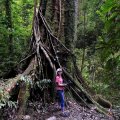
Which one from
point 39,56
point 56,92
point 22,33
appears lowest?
point 56,92

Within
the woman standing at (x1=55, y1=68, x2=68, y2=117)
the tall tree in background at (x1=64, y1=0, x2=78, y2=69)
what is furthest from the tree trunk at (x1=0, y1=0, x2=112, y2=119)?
the woman standing at (x1=55, y1=68, x2=68, y2=117)

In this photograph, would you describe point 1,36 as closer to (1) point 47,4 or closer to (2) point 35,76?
(1) point 47,4

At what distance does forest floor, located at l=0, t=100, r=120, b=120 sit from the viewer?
6129 mm

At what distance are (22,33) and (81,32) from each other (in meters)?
3.45

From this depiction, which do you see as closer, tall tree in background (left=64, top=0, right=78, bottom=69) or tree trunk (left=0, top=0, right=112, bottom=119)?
tree trunk (left=0, top=0, right=112, bottom=119)

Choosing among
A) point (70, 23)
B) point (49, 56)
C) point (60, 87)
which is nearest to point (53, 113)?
point (60, 87)

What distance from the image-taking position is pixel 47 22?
8.17 metres

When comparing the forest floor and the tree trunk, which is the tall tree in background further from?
the forest floor

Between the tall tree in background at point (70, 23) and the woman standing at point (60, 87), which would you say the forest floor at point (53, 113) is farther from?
the tall tree in background at point (70, 23)

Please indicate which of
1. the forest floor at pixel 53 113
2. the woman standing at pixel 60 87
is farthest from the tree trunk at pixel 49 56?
the woman standing at pixel 60 87

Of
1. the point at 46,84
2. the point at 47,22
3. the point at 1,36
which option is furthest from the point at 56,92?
the point at 1,36

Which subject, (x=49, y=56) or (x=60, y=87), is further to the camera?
(x=49, y=56)

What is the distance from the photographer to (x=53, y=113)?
660 centimetres

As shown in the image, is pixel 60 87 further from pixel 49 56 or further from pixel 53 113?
pixel 49 56
